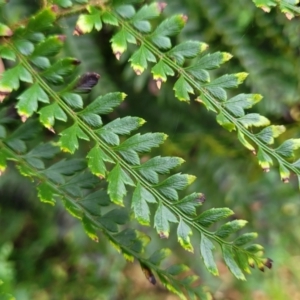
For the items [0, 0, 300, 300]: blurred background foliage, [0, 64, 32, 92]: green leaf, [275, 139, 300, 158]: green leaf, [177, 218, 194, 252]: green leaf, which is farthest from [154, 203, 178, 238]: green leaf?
[0, 0, 300, 300]: blurred background foliage

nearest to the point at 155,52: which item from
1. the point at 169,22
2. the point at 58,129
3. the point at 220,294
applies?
the point at 169,22

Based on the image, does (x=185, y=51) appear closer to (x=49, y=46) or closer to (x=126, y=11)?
(x=126, y=11)

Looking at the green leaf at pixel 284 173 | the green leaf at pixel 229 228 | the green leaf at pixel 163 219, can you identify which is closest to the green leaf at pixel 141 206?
the green leaf at pixel 163 219

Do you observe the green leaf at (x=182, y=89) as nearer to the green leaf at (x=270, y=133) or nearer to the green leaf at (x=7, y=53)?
the green leaf at (x=270, y=133)

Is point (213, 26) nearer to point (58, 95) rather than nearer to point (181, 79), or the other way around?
point (181, 79)

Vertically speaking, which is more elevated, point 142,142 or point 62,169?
point 142,142

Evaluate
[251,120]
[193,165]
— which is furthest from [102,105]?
[193,165]

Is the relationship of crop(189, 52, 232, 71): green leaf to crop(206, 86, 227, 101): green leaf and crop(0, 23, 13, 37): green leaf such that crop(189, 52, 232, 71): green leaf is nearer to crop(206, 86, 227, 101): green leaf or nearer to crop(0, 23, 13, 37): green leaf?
crop(206, 86, 227, 101): green leaf
